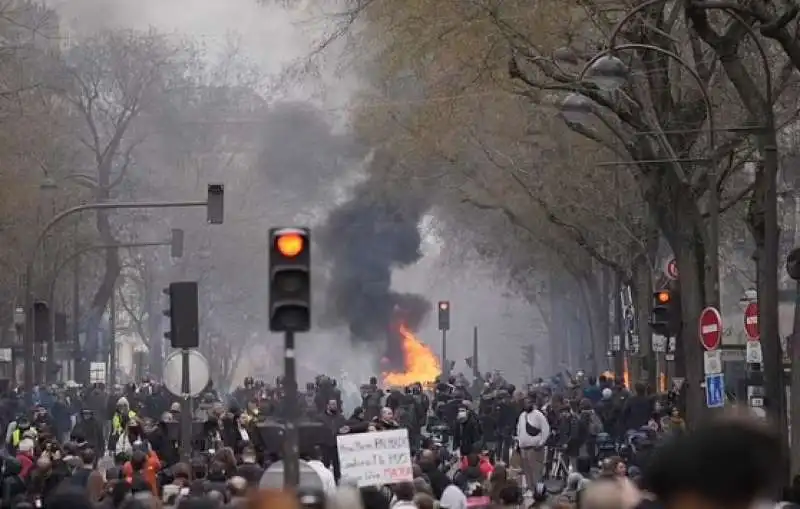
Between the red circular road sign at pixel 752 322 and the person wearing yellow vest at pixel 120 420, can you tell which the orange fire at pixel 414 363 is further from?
the red circular road sign at pixel 752 322

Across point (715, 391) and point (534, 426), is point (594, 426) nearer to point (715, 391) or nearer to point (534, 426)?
point (534, 426)

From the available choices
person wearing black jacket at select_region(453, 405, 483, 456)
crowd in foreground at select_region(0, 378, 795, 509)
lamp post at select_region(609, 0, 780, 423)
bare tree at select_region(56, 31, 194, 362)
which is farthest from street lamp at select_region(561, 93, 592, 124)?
bare tree at select_region(56, 31, 194, 362)

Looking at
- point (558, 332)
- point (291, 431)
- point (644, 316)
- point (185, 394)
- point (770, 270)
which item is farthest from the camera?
point (558, 332)

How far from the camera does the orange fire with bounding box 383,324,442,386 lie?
60406 millimetres

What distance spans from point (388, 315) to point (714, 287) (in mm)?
38861

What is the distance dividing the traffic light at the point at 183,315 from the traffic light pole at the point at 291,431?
8.19 metres

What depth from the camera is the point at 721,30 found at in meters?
27.2

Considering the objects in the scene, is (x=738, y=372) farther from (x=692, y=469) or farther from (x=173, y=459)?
(x=692, y=469)

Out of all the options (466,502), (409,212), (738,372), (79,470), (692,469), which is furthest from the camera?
(409,212)

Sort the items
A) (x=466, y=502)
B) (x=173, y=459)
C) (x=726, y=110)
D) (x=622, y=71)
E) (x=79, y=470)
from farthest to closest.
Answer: (x=726, y=110), (x=173, y=459), (x=622, y=71), (x=79, y=470), (x=466, y=502)

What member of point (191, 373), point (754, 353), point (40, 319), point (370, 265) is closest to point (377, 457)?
point (191, 373)

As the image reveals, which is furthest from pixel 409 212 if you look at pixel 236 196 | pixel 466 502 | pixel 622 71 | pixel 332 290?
pixel 466 502

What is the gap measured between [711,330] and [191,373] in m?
5.89

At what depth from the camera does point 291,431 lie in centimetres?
1103
